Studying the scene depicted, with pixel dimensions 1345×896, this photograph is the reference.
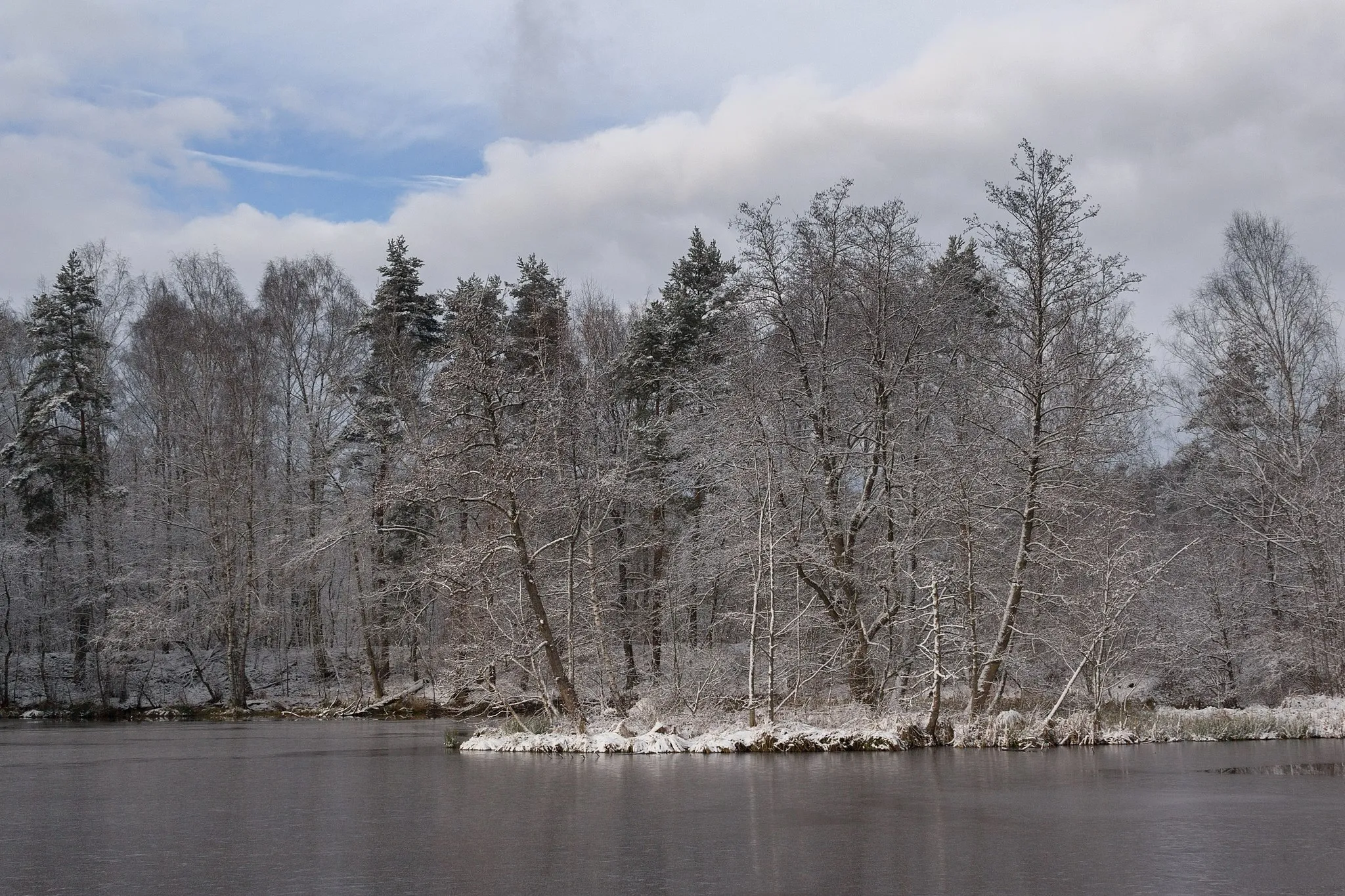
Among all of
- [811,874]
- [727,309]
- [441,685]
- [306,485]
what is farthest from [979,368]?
[306,485]

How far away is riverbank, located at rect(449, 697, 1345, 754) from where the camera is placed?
23.3 m

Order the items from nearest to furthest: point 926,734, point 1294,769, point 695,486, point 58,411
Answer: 1. point 1294,769
2. point 926,734
3. point 695,486
4. point 58,411

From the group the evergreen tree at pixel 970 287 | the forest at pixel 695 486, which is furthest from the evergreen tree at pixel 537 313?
the evergreen tree at pixel 970 287

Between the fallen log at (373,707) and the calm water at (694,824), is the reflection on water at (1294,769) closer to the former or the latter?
the calm water at (694,824)

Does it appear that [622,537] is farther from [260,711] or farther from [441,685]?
[260,711]

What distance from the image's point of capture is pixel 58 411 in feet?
151

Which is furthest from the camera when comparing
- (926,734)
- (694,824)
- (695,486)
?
(695,486)

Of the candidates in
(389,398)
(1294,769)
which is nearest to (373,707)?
(389,398)

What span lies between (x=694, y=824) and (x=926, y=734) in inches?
477

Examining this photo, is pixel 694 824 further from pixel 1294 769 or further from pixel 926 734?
pixel 926 734

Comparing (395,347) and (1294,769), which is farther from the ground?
(395,347)

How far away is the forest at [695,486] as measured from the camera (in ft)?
86.7

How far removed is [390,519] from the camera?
42.4 metres

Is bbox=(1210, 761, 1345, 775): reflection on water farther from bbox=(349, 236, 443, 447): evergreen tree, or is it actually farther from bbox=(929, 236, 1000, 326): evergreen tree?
bbox=(349, 236, 443, 447): evergreen tree
